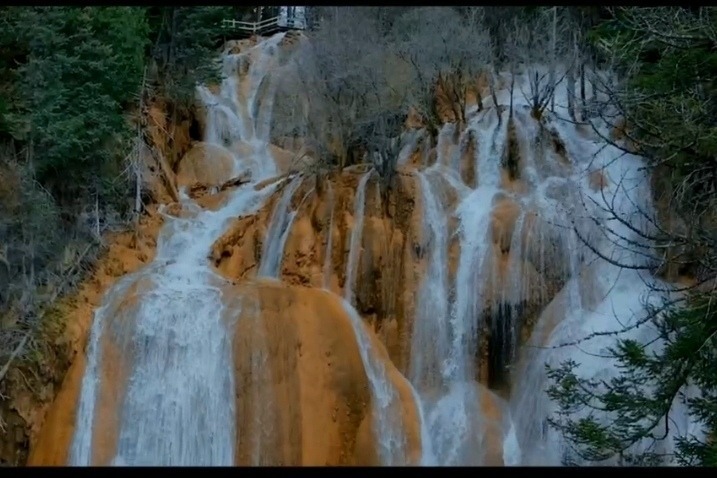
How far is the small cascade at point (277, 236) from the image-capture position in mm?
14641

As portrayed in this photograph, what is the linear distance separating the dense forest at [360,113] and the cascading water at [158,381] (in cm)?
129

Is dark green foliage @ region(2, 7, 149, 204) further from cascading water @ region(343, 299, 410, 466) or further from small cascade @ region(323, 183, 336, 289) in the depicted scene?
cascading water @ region(343, 299, 410, 466)

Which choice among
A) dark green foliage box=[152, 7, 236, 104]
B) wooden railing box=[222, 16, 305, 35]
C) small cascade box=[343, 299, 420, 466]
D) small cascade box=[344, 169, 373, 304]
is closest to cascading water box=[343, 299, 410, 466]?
small cascade box=[343, 299, 420, 466]

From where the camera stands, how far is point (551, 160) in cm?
1738

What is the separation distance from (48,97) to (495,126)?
33.7 feet

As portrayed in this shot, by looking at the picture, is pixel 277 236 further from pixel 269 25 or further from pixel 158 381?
pixel 269 25

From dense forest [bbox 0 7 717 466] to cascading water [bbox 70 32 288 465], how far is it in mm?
1285

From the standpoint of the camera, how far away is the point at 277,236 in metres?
15.0

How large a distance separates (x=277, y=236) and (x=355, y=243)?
5.33ft

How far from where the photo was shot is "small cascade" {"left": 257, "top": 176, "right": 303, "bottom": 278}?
14.6 meters

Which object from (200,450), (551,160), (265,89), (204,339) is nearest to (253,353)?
(204,339)

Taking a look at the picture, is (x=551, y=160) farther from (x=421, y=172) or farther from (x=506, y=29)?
(x=506, y=29)

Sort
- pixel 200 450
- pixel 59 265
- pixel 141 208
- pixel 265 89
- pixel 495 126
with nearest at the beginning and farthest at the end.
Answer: pixel 200 450 < pixel 59 265 < pixel 141 208 < pixel 495 126 < pixel 265 89

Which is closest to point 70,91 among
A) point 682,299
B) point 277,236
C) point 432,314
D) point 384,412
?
point 277,236
